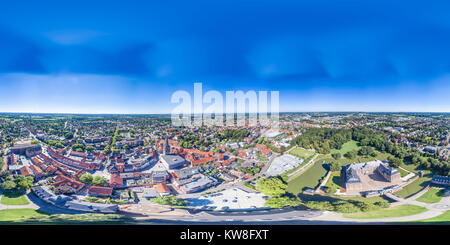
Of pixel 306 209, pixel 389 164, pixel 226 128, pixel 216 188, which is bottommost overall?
pixel 306 209

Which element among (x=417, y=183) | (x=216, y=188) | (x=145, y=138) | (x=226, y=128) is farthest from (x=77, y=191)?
(x=417, y=183)

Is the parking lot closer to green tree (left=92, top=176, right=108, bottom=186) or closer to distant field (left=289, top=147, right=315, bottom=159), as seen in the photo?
distant field (left=289, top=147, right=315, bottom=159)

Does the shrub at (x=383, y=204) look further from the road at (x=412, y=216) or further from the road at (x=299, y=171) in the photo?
the road at (x=299, y=171)

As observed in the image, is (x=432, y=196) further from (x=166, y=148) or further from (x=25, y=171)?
(x=25, y=171)

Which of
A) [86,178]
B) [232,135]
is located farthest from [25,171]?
[232,135]
